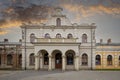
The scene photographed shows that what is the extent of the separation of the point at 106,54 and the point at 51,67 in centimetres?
834

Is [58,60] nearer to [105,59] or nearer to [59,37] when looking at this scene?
[59,37]

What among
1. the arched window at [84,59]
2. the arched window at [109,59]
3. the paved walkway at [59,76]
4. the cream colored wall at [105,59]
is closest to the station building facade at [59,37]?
the arched window at [84,59]

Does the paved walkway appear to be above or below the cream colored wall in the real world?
below

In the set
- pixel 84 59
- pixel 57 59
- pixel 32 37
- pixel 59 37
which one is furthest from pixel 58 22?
pixel 84 59

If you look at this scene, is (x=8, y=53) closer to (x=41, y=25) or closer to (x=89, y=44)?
(x=41, y=25)

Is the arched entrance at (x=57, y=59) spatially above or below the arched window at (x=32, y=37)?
below

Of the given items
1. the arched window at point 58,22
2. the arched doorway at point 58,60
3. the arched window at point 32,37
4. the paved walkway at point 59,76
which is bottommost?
the paved walkway at point 59,76

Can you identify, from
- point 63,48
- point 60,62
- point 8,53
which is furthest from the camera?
point 8,53

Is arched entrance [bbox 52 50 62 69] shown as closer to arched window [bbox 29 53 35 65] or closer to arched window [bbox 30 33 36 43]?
arched window [bbox 29 53 35 65]

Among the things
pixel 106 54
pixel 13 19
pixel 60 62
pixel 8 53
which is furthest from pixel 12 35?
pixel 106 54

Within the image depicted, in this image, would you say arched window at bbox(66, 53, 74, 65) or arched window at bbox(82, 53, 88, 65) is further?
arched window at bbox(82, 53, 88, 65)

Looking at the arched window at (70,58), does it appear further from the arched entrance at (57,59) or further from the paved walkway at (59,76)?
the paved walkway at (59,76)

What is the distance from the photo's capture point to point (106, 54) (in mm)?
34250

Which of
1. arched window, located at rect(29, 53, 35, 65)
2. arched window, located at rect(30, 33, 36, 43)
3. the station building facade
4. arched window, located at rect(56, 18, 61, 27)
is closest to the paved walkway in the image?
the station building facade
